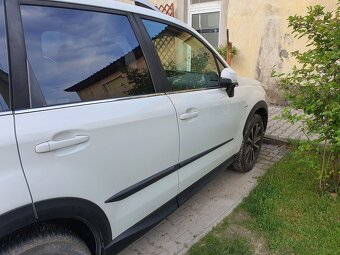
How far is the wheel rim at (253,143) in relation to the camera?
3601mm

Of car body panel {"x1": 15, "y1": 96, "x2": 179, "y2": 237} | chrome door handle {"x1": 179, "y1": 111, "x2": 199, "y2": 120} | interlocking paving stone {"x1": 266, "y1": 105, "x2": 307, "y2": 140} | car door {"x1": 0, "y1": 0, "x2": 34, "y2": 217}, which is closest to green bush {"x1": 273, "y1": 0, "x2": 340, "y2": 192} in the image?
chrome door handle {"x1": 179, "y1": 111, "x2": 199, "y2": 120}

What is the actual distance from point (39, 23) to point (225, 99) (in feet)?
5.60

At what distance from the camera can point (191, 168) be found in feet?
8.09

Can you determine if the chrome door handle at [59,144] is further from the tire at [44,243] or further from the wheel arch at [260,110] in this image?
the wheel arch at [260,110]

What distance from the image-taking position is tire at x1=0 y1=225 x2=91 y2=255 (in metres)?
1.37

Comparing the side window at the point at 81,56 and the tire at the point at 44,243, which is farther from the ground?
the side window at the point at 81,56

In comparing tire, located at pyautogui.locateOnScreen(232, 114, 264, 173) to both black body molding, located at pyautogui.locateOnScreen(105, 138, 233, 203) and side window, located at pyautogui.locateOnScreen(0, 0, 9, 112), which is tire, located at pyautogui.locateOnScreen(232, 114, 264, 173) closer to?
black body molding, located at pyautogui.locateOnScreen(105, 138, 233, 203)

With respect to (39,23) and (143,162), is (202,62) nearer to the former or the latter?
(143,162)

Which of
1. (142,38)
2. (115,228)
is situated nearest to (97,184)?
(115,228)

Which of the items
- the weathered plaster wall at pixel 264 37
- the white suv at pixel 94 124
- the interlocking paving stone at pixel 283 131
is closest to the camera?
the white suv at pixel 94 124

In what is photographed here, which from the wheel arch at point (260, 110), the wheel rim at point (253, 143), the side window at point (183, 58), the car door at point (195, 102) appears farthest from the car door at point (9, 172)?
the wheel rim at point (253, 143)

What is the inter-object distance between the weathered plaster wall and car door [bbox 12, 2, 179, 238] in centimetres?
463

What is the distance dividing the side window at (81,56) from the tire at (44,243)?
618 millimetres

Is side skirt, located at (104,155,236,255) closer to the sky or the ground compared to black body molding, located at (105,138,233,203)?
closer to the ground
